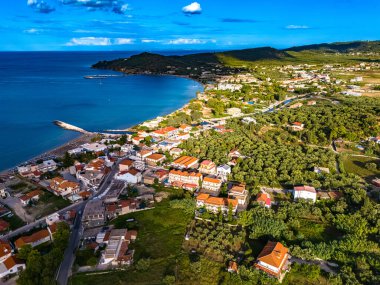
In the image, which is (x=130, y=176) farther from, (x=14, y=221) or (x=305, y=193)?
(x=305, y=193)

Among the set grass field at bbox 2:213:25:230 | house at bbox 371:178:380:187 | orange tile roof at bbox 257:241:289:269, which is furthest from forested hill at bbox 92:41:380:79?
orange tile roof at bbox 257:241:289:269

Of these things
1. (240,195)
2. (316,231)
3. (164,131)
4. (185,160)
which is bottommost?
(316,231)

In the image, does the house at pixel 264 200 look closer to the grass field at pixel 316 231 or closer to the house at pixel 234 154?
the grass field at pixel 316 231

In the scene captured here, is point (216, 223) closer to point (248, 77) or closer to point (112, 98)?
point (112, 98)

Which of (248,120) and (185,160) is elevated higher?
(248,120)

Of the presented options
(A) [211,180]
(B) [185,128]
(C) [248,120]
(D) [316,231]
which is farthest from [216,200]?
(C) [248,120]

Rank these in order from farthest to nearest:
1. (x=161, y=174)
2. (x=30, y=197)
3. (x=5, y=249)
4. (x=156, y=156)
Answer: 1. (x=156, y=156)
2. (x=161, y=174)
3. (x=30, y=197)
4. (x=5, y=249)

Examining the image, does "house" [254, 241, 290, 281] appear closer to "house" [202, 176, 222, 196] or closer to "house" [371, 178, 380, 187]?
"house" [202, 176, 222, 196]
